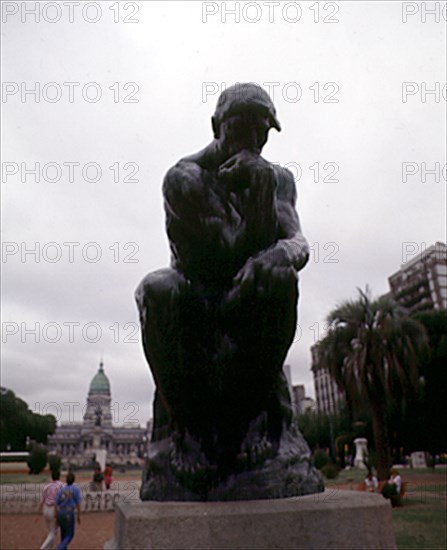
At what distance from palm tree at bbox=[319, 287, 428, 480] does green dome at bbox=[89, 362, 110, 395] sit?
361ft

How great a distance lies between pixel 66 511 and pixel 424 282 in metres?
73.5

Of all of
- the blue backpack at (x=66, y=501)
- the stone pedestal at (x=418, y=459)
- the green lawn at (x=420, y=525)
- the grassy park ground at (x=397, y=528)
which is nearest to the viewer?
the blue backpack at (x=66, y=501)

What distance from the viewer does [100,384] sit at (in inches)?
4862

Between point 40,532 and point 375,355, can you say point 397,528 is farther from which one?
point 40,532

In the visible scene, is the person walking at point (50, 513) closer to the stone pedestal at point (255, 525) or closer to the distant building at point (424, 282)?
the stone pedestal at point (255, 525)

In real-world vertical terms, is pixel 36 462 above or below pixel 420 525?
below

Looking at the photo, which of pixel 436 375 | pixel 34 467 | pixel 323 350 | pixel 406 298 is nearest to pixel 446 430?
pixel 436 375

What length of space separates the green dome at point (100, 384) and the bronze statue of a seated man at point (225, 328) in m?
124

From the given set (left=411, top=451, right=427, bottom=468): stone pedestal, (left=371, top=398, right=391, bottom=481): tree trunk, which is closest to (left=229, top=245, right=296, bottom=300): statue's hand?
(left=371, top=398, right=391, bottom=481): tree trunk

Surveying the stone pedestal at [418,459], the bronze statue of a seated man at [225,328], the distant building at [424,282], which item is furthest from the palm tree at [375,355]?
the distant building at [424,282]

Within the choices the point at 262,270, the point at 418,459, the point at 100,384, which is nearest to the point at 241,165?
the point at 262,270

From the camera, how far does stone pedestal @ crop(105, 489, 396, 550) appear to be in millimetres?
2299

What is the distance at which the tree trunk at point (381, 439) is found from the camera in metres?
17.7

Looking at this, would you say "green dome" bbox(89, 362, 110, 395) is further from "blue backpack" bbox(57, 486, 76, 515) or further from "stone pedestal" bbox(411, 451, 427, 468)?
"blue backpack" bbox(57, 486, 76, 515)
